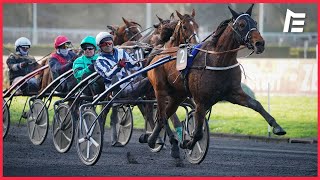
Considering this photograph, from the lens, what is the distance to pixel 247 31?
11.5 metres

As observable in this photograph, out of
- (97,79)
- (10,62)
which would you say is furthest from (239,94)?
(10,62)

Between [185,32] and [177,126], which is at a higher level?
[185,32]

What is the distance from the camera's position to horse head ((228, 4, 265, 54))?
37.1 ft

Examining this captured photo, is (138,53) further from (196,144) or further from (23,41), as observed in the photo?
(23,41)

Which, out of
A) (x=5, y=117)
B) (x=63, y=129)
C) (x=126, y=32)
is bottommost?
(x=5, y=117)

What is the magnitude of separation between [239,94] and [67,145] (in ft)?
9.52

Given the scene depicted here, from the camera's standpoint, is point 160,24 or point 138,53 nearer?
point 138,53

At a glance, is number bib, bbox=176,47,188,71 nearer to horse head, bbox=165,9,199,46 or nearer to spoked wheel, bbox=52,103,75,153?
horse head, bbox=165,9,199,46

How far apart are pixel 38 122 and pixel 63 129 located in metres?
1.39

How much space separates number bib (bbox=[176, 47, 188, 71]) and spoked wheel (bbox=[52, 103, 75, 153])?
1884mm

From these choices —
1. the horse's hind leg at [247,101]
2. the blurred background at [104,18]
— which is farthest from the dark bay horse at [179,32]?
the blurred background at [104,18]

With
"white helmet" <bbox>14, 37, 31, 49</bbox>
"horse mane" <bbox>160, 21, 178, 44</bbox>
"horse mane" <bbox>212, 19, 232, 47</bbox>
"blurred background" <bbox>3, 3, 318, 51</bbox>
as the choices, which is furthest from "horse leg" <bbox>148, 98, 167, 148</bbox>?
"blurred background" <bbox>3, 3, 318, 51</bbox>

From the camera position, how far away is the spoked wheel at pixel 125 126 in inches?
583

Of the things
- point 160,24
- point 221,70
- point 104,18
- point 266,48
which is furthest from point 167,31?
point 104,18
